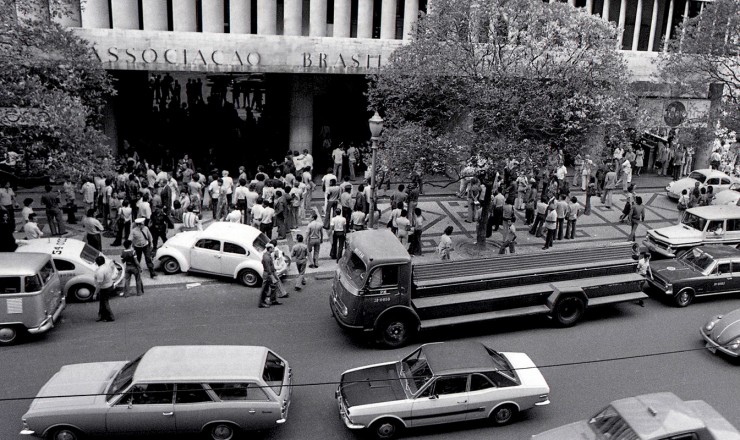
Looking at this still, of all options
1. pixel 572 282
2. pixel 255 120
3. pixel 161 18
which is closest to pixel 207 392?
pixel 572 282

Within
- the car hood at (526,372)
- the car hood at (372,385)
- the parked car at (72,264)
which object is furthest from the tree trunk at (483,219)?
the parked car at (72,264)

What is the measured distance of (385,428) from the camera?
1126cm

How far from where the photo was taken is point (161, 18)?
2505 cm

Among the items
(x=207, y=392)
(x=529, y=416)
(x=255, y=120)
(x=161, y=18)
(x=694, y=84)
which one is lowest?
(x=529, y=416)

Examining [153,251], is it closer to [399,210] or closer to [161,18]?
[399,210]

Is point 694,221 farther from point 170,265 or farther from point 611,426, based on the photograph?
point 170,265

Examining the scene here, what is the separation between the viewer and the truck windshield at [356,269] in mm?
14105

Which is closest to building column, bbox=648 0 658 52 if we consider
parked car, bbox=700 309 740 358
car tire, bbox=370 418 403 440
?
parked car, bbox=700 309 740 358

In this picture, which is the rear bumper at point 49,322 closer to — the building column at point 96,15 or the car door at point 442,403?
the car door at point 442,403

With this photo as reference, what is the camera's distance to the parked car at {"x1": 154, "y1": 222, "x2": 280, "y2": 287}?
17203 millimetres

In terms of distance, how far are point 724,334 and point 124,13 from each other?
70.1 feet

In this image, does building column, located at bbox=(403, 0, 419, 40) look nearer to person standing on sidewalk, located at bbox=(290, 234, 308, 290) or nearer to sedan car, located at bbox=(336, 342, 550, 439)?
person standing on sidewalk, located at bbox=(290, 234, 308, 290)

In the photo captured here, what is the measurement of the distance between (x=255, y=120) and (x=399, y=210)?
48.1 ft

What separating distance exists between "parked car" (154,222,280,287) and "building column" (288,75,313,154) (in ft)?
37.6
